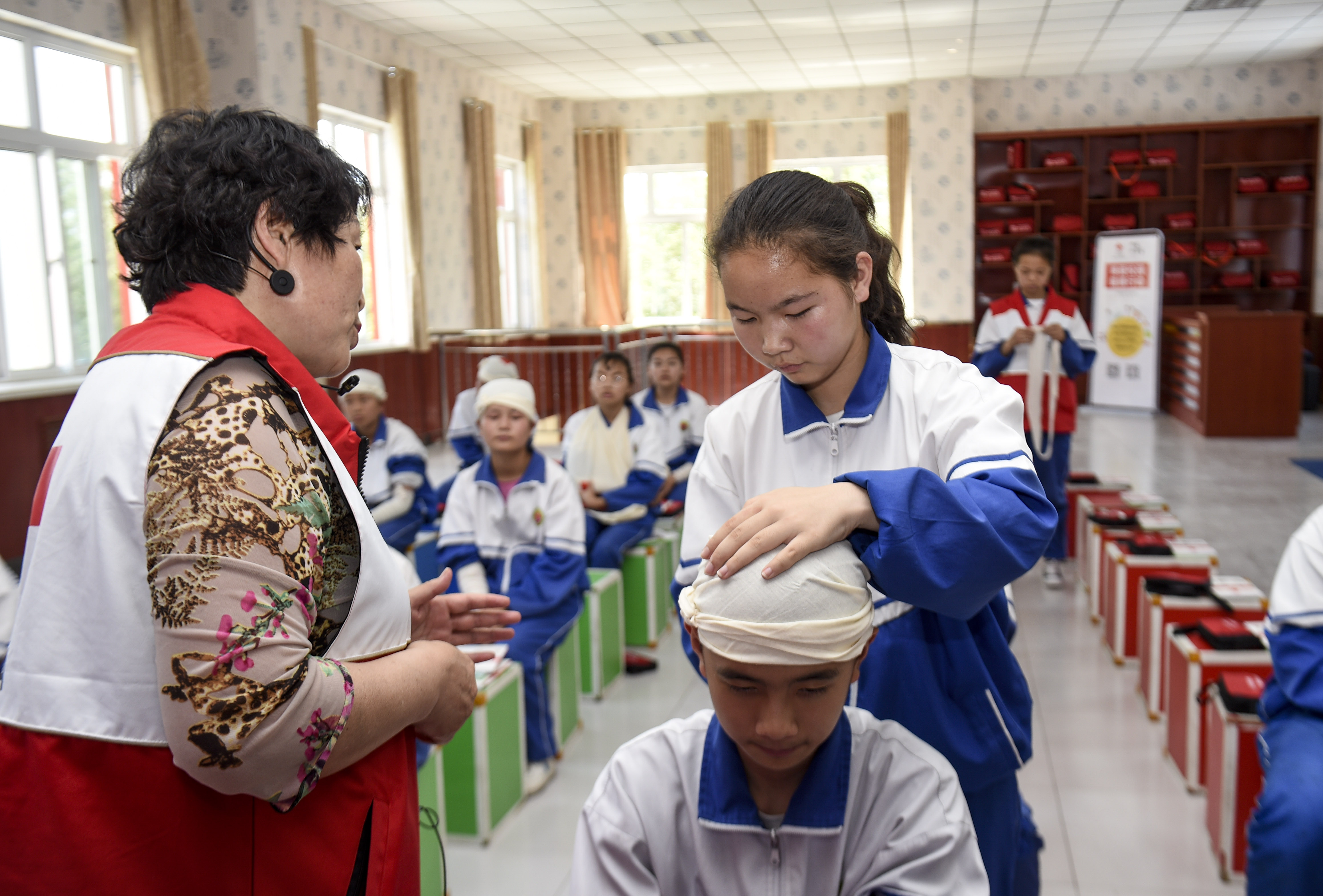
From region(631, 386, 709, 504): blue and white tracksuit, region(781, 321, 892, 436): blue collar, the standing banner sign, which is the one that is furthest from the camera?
the standing banner sign

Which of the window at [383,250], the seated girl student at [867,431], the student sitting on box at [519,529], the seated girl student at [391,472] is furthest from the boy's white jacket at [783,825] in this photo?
the window at [383,250]

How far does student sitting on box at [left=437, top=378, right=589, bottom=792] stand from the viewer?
129 inches

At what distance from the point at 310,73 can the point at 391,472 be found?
438 cm

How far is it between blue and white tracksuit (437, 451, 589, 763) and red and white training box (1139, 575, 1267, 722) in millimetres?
1910

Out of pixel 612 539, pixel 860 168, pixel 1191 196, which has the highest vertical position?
pixel 860 168

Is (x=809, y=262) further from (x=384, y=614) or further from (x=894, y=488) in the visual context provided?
(x=384, y=614)

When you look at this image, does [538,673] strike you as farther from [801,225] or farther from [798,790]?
[801,225]

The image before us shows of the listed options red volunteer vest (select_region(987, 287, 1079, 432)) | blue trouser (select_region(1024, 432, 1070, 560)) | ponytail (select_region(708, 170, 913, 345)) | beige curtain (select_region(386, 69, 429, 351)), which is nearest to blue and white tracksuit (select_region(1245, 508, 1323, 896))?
ponytail (select_region(708, 170, 913, 345))

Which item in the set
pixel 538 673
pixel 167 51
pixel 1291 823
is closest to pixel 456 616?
pixel 1291 823

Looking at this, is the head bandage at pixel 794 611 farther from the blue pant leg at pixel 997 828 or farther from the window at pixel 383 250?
the window at pixel 383 250

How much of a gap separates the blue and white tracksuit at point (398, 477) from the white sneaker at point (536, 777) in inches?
61.2

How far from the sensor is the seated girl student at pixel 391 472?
14.4 feet

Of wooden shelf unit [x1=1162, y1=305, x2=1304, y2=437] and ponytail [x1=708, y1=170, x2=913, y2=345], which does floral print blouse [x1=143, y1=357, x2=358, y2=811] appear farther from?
wooden shelf unit [x1=1162, y1=305, x2=1304, y2=437]

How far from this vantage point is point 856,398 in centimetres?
124
